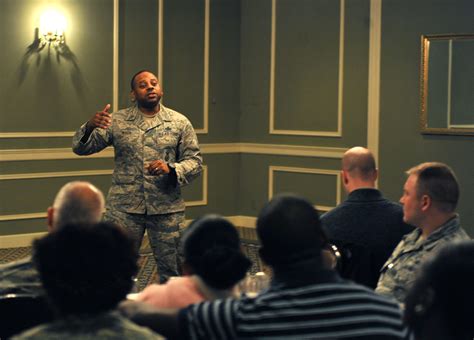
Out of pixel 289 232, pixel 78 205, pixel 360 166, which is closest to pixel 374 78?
pixel 360 166

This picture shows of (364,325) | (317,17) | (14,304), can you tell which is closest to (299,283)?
(364,325)

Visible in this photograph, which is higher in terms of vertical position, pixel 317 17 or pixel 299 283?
pixel 317 17

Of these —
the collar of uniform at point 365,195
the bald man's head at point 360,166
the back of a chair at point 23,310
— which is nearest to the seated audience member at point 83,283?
the back of a chair at point 23,310

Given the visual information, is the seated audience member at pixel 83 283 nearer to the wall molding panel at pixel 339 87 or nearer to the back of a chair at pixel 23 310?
the back of a chair at pixel 23 310

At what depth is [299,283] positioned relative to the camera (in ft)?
6.71

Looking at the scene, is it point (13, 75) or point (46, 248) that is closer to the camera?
point (46, 248)

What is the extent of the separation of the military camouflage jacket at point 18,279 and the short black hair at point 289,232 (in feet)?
3.21

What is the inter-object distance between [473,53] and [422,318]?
648 centimetres

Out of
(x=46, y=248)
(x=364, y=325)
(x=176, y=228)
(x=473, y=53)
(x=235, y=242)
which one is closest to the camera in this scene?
(x=46, y=248)

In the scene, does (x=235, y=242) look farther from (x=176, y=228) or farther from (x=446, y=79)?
(x=446, y=79)

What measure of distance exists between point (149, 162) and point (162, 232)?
17.0 inches

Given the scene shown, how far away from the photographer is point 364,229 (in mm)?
3900

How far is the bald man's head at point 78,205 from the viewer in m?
2.87

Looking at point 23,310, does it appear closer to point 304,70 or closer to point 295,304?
point 295,304
